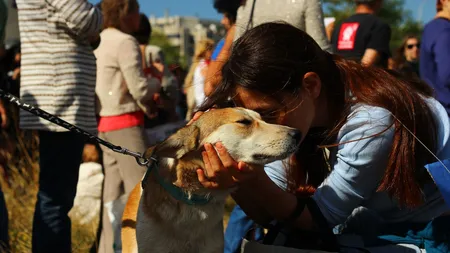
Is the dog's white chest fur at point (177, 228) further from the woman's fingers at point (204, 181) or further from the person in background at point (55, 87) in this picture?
the person in background at point (55, 87)

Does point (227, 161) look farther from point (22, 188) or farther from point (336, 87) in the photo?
point (22, 188)

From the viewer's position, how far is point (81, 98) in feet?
13.3

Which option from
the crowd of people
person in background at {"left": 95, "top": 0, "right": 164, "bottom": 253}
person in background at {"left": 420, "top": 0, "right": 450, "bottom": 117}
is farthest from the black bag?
person in background at {"left": 95, "top": 0, "right": 164, "bottom": 253}

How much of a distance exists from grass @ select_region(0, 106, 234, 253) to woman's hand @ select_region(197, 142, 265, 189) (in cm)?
222

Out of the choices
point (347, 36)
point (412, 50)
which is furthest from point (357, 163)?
point (412, 50)

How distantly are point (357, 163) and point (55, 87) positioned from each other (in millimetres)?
1997

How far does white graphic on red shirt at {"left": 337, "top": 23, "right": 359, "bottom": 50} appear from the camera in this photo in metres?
5.71

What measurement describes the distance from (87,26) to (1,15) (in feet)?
2.82

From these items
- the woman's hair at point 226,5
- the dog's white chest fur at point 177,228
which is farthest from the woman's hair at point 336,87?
the woman's hair at point 226,5

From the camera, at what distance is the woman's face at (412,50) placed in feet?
31.3

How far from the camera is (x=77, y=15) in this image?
3924 mm

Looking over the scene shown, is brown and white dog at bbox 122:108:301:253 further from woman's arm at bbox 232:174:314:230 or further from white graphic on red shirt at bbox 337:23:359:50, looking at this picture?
white graphic on red shirt at bbox 337:23:359:50

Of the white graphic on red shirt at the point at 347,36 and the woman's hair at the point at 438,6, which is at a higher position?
the woman's hair at the point at 438,6

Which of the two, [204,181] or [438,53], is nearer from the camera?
[204,181]
